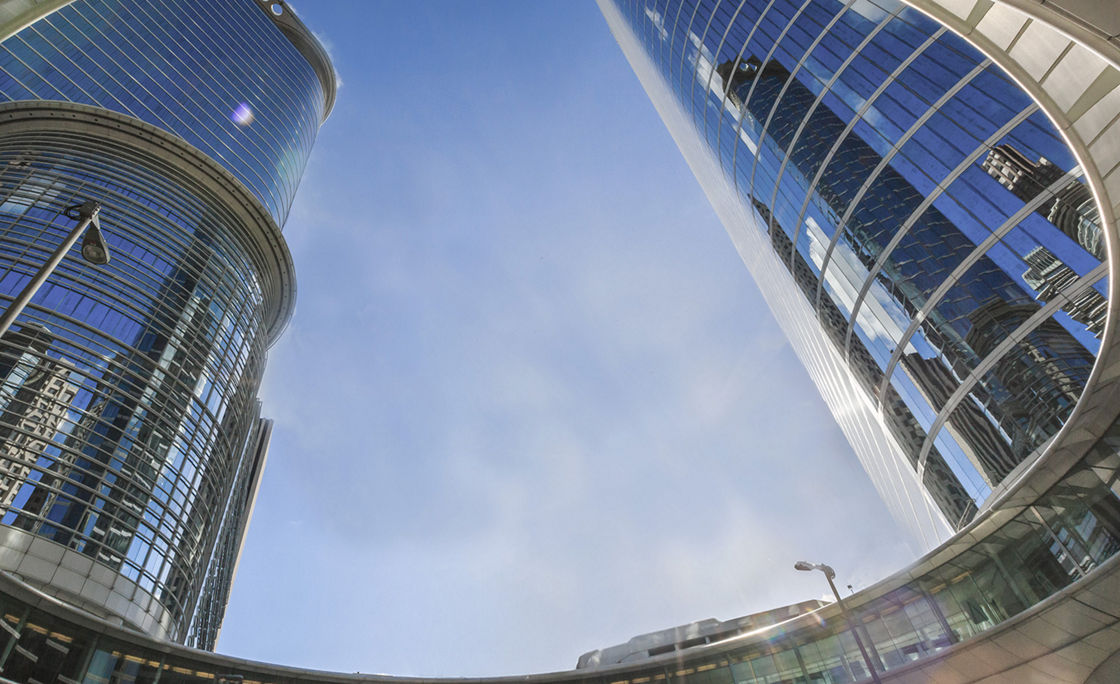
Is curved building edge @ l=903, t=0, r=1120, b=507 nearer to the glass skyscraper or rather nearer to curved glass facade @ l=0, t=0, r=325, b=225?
the glass skyscraper

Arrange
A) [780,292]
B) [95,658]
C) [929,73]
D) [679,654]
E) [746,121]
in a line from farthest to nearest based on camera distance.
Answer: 1. [780,292]
2. [746,121]
3. [679,654]
4. [929,73]
5. [95,658]

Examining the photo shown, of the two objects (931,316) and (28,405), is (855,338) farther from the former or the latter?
(28,405)

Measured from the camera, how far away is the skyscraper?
34.2 m

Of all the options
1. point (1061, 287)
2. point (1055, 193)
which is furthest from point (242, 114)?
point (1061, 287)

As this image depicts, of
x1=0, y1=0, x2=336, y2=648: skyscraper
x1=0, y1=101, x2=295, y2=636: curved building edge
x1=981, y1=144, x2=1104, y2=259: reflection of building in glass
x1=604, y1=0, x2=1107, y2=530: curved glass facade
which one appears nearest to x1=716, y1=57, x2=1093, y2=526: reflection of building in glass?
x1=604, y1=0, x2=1107, y2=530: curved glass facade

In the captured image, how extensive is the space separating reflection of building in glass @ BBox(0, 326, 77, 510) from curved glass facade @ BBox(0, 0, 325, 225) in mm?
39496

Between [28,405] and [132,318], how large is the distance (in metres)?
9.79

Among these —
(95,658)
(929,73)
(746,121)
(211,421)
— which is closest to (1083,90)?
(929,73)

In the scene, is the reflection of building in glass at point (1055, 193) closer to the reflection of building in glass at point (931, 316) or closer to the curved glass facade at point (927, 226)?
the curved glass facade at point (927, 226)

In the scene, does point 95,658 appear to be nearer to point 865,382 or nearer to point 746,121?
point 865,382

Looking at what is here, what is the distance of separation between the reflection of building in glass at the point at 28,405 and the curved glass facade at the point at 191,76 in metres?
39.5

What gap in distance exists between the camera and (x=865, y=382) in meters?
37.0

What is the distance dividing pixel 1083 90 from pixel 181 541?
158 feet

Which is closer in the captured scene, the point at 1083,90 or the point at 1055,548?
the point at 1083,90
